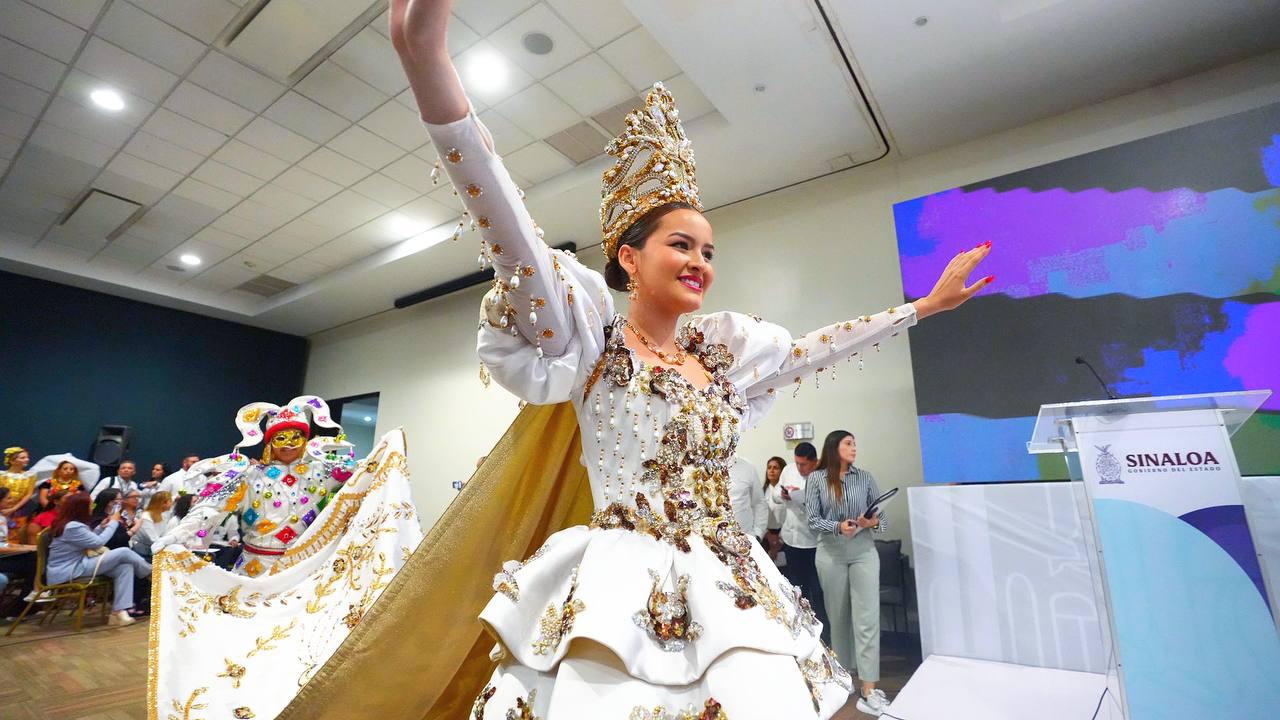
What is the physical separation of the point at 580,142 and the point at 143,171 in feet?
13.5

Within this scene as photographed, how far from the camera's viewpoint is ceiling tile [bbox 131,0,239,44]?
3.63 metres

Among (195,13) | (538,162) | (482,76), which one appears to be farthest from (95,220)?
(482,76)

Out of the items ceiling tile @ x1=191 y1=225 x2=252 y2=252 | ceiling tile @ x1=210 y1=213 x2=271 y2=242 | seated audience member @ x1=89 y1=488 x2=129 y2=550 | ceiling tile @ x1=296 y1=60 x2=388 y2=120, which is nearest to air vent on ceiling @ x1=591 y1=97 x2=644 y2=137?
ceiling tile @ x1=296 y1=60 x2=388 y2=120

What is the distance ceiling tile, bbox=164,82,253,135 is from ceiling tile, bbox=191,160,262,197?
651 millimetres

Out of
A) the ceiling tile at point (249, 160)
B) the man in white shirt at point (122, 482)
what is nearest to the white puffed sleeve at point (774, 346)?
the ceiling tile at point (249, 160)

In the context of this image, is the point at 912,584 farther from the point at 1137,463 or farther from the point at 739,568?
the point at 739,568

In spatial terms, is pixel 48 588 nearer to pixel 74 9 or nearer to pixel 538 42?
pixel 74 9

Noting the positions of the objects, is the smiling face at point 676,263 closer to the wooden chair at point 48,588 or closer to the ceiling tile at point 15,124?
the wooden chair at point 48,588

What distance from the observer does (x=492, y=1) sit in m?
3.52

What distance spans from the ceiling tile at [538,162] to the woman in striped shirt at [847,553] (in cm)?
327

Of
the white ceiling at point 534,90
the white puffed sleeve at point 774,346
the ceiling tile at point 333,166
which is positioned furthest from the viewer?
the ceiling tile at point 333,166

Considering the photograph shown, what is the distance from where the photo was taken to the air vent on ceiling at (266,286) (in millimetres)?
7934

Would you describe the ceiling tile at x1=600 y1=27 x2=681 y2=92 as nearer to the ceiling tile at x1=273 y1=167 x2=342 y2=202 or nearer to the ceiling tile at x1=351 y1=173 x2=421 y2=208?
the ceiling tile at x1=351 y1=173 x2=421 y2=208

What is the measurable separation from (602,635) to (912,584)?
391 cm
